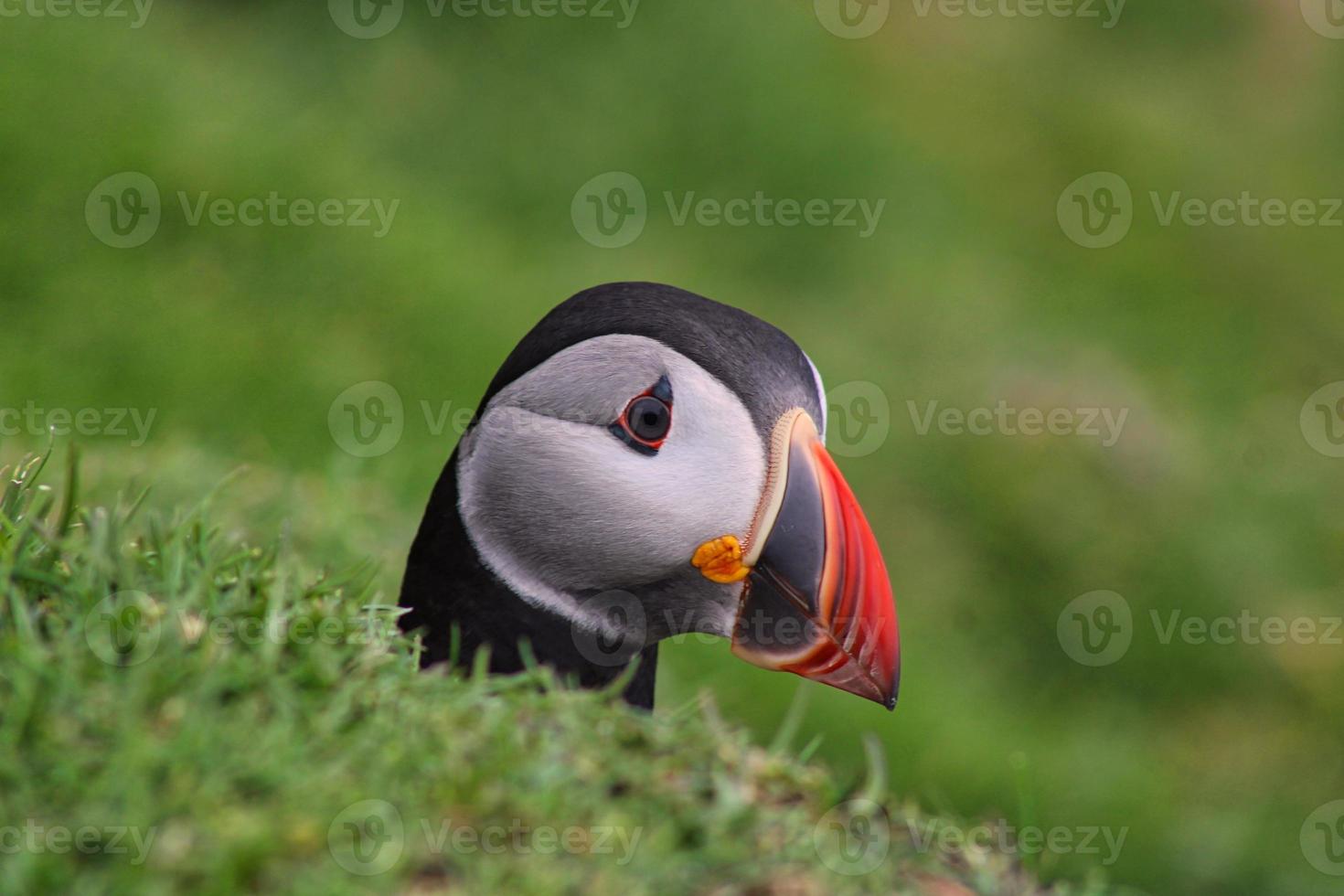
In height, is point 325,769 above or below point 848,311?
below

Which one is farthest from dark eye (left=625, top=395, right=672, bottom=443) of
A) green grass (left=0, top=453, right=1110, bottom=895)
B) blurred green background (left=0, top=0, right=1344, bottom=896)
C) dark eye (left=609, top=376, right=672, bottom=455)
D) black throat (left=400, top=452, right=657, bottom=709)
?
blurred green background (left=0, top=0, right=1344, bottom=896)

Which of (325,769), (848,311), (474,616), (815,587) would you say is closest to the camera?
(325,769)

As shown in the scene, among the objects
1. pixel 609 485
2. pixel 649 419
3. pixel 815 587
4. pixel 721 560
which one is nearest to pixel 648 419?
pixel 649 419

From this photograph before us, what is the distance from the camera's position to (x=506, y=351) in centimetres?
727

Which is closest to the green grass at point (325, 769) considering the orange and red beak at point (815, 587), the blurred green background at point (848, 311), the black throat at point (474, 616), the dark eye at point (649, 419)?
the orange and red beak at point (815, 587)

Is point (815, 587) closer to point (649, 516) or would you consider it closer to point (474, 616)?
point (649, 516)

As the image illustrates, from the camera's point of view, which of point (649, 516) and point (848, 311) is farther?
point (848, 311)

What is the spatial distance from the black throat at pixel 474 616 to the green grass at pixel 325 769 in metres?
0.48

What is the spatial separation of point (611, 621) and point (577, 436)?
1.42 ft

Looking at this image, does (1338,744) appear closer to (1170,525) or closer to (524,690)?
(1170,525)

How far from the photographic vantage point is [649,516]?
9.86ft

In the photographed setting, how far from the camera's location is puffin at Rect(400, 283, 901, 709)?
117 inches

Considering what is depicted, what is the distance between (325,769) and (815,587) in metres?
1.20

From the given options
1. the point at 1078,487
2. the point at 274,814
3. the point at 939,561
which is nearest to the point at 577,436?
the point at 274,814
